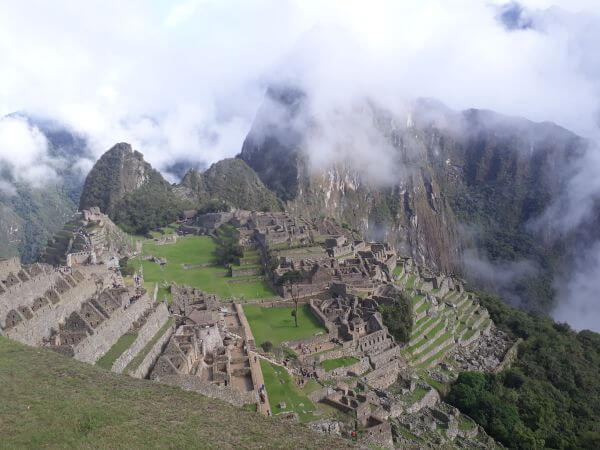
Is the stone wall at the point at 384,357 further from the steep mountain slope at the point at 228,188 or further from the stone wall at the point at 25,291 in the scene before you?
the steep mountain slope at the point at 228,188

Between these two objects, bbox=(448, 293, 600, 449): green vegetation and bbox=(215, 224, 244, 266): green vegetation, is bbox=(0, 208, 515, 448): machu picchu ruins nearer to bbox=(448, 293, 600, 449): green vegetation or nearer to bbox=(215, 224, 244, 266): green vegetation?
bbox=(215, 224, 244, 266): green vegetation

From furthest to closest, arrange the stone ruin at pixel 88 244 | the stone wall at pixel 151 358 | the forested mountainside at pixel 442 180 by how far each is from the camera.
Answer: the forested mountainside at pixel 442 180 < the stone ruin at pixel 88 244 < the stone wall at pixel 151 358

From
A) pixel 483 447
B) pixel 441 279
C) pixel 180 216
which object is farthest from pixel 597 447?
pixel 180 216

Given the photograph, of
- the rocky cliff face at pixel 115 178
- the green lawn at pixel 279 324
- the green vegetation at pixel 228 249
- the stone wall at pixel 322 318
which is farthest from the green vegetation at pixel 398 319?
the rocky cliff face at pixel 115 178

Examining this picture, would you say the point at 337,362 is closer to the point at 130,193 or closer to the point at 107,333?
the point at 107,333

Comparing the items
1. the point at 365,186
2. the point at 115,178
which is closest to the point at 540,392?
the point at 115,178
